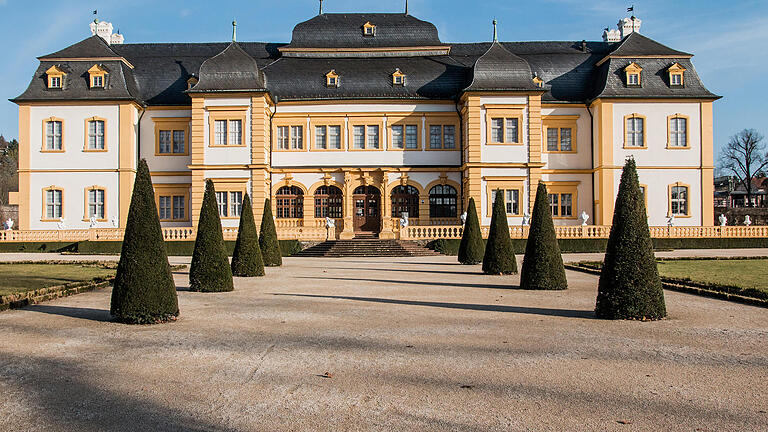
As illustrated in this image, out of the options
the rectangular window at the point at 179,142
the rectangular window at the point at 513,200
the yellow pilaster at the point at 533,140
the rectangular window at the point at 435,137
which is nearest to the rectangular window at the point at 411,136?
the rectangular window at the point at 435,137

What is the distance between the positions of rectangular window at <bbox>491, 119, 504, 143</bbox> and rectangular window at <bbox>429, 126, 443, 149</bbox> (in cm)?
308

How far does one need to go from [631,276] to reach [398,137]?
25.2 metres

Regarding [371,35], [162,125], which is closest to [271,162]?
[162,125]

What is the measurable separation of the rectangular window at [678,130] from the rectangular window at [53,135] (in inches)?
1251

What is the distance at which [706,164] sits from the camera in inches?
1300

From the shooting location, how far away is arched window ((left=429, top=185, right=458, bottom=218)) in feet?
112

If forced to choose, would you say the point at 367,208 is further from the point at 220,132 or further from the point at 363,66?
the point at 220,132

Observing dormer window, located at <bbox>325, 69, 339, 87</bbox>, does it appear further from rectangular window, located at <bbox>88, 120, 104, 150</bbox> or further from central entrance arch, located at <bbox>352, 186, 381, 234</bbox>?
rectangular window, located at <bbox>88, 120, 104, 150</bbox>

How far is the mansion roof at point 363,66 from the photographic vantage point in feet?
106

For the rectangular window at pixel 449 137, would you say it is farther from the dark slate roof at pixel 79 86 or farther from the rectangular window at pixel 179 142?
the dark slate roof at pixel 79 86

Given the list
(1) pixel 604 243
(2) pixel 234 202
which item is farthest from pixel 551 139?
(2) pixel 234 202

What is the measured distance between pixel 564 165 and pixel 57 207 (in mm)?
26950

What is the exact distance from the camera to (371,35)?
3684cm

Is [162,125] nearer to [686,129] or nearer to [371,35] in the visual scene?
[371,35]
